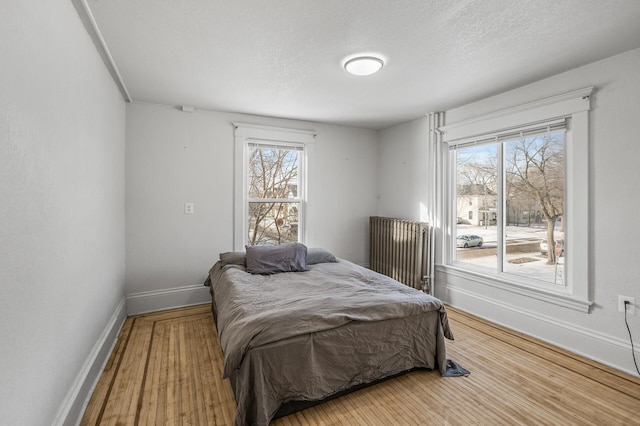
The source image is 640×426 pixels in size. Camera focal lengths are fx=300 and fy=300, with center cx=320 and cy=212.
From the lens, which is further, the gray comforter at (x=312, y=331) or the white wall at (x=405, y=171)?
the white wall at (x=405, y=171)

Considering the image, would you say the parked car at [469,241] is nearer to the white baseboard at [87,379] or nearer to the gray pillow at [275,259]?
the gray pillow at [275,259]

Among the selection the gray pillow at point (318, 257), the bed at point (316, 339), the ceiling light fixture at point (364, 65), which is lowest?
the bed at point (316, 339)

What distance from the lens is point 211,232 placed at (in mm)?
3703

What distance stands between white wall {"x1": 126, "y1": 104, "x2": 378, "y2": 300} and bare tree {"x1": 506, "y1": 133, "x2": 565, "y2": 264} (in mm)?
2374

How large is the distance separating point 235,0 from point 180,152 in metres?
2.25

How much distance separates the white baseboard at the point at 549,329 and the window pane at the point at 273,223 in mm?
2168

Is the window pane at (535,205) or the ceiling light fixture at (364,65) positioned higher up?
the ceiling light fixture at (364,65)

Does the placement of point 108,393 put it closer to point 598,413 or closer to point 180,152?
point 180,152

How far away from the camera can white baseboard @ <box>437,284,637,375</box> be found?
229 centimetres

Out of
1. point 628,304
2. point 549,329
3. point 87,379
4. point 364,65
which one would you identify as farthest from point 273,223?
A: point 628,304

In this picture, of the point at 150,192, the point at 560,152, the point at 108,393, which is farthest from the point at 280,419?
the point at 560,152

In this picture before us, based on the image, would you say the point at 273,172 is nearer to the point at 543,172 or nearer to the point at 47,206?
the point at 47,206

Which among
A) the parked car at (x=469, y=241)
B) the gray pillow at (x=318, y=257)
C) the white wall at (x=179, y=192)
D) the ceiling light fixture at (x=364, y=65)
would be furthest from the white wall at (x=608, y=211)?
the white wall at (x=179, y=192)

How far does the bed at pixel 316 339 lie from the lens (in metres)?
1.69
